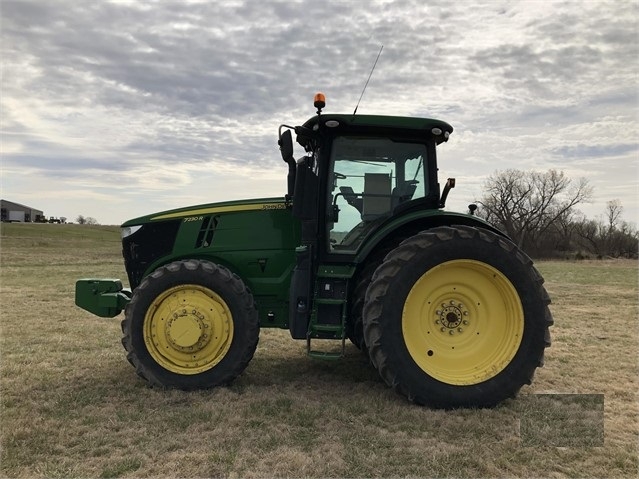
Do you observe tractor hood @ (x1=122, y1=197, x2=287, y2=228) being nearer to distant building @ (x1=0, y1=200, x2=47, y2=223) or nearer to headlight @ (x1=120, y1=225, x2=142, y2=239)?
headlight @ (x1=120, y1=225, x2=142, y2=239)

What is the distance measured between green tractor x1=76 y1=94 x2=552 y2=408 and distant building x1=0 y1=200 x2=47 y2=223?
276 feet

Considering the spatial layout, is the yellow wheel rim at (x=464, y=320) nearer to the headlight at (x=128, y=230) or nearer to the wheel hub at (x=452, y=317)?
the wheel hub at (x=452, y=317)

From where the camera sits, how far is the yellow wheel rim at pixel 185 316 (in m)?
4.60

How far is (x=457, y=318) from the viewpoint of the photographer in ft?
14.5

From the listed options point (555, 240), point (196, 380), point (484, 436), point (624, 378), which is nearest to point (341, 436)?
point (484, 436)

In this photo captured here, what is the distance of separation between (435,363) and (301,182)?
1.97 metres

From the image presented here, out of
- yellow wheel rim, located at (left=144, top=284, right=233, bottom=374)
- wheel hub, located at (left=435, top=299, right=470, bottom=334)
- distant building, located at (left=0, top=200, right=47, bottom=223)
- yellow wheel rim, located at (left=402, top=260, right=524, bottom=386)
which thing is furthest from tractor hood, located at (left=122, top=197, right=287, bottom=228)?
distant building, located at (left=0, top=200, right=47, bottom=223)

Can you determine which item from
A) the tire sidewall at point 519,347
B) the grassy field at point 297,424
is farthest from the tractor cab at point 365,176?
the grassy field at point 297,424

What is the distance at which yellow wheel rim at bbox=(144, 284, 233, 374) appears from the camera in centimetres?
460

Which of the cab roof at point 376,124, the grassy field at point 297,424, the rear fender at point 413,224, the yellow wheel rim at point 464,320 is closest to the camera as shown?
the grassy field at point 297,424

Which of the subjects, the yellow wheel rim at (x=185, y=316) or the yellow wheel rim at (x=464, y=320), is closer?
the yellow wheel rim at (x=464, y=320)

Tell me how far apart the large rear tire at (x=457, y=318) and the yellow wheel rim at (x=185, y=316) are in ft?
4.53

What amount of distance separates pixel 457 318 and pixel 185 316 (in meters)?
2.44

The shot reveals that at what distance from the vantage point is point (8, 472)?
312 centimetres
